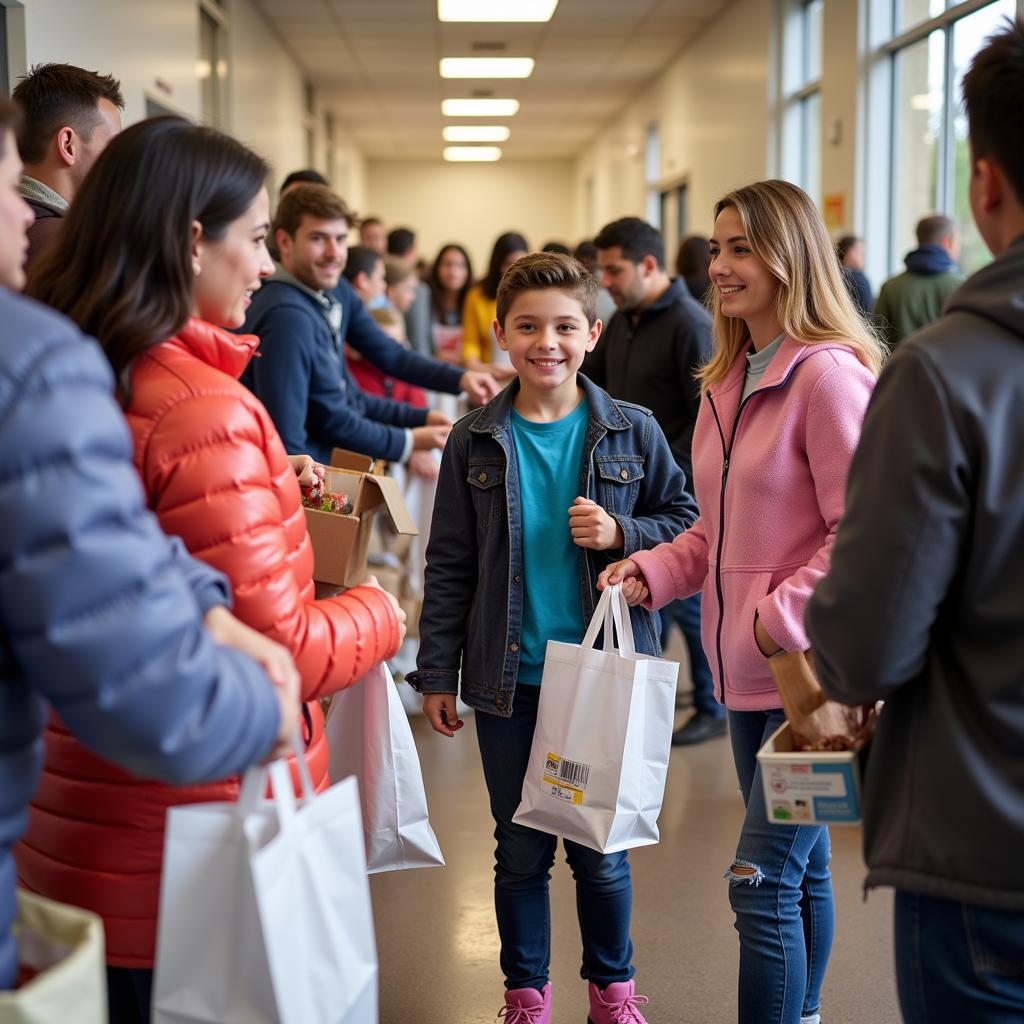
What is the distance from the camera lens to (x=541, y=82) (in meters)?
12.8

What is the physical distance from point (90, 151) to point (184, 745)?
188cm

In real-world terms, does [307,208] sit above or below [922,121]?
below

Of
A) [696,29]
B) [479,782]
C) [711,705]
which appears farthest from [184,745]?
[696,29]

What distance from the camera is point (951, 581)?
1.23 metres

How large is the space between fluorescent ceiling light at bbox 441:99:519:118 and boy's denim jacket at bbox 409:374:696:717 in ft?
41.2

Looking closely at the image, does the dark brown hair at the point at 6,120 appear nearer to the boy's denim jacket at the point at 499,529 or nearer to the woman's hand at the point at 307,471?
the woman's hand at the point at 307,471

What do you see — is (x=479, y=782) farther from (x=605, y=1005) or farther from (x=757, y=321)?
(x=757, y=321)

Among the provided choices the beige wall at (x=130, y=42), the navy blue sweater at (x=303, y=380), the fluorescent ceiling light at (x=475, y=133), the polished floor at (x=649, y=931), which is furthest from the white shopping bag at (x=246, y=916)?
the fluorescent ceiling light at (x=475, y=133)

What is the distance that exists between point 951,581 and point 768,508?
0.71m

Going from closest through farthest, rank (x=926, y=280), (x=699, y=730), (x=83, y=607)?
(x=83, y=607), (x=699, y=730), (x=926, y=280)

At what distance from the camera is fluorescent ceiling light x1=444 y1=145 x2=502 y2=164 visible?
18219mm

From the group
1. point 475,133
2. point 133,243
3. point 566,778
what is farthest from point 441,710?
point 475,133

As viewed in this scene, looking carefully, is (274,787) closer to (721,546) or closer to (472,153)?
(721,546)

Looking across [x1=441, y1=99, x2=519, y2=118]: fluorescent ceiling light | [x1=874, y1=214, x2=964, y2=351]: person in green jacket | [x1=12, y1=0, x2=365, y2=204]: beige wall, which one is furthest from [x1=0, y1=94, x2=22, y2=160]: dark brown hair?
[x1=441, y1=99, x2=519, y2=118]: fluorescent ceiling light
